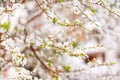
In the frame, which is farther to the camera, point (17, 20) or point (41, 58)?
point (17, 20)

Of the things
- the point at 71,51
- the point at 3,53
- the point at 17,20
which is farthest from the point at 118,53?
the point at 71,51

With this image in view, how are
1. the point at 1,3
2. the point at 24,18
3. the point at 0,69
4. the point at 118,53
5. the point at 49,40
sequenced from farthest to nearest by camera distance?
the point at 118,53
the point at 24,18
the point at 0,69
the point at 49,40
the point at 1,3

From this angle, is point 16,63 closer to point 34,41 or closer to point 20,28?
point 34,41

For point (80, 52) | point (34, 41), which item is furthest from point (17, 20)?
point (80, 52)

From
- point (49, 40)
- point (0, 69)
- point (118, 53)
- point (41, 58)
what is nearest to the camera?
point (49, 40)

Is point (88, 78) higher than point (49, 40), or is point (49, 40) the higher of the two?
point (49, 40)

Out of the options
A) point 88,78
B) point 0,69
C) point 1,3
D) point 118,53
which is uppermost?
point 1,3

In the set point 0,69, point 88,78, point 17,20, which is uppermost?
point 17,20

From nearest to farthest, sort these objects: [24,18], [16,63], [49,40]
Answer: [16,63]
[49,40]
[24,18]

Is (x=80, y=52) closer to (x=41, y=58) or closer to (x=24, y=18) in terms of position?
(x=41, y=58)
